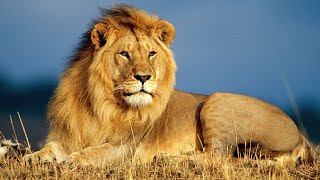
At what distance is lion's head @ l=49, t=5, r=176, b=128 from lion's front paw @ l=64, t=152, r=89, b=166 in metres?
0.65

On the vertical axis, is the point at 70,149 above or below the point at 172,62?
below

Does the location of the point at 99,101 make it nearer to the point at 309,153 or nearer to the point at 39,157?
the point at 39,157

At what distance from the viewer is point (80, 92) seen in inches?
323

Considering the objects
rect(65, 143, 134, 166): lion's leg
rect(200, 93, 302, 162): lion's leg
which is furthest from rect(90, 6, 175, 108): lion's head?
rect(200, 93, 302, 162): lion's leg

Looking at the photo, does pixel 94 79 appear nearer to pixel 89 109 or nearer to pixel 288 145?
pixel 89 109

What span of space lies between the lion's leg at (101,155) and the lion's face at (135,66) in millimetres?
480

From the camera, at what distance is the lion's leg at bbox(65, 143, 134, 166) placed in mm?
7452

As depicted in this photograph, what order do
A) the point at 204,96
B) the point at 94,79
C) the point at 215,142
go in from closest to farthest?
the point at 94,79 → the point at 215,142 → the point at 204,96

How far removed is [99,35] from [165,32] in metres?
0.75

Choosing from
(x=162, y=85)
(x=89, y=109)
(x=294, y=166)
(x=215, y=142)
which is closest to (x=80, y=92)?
(x=89, y=109)

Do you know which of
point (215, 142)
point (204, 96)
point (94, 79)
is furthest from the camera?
point (204, 96)

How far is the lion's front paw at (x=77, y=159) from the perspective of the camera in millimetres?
7329

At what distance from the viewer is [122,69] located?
7801mm

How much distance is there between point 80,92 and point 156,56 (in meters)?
0.91
